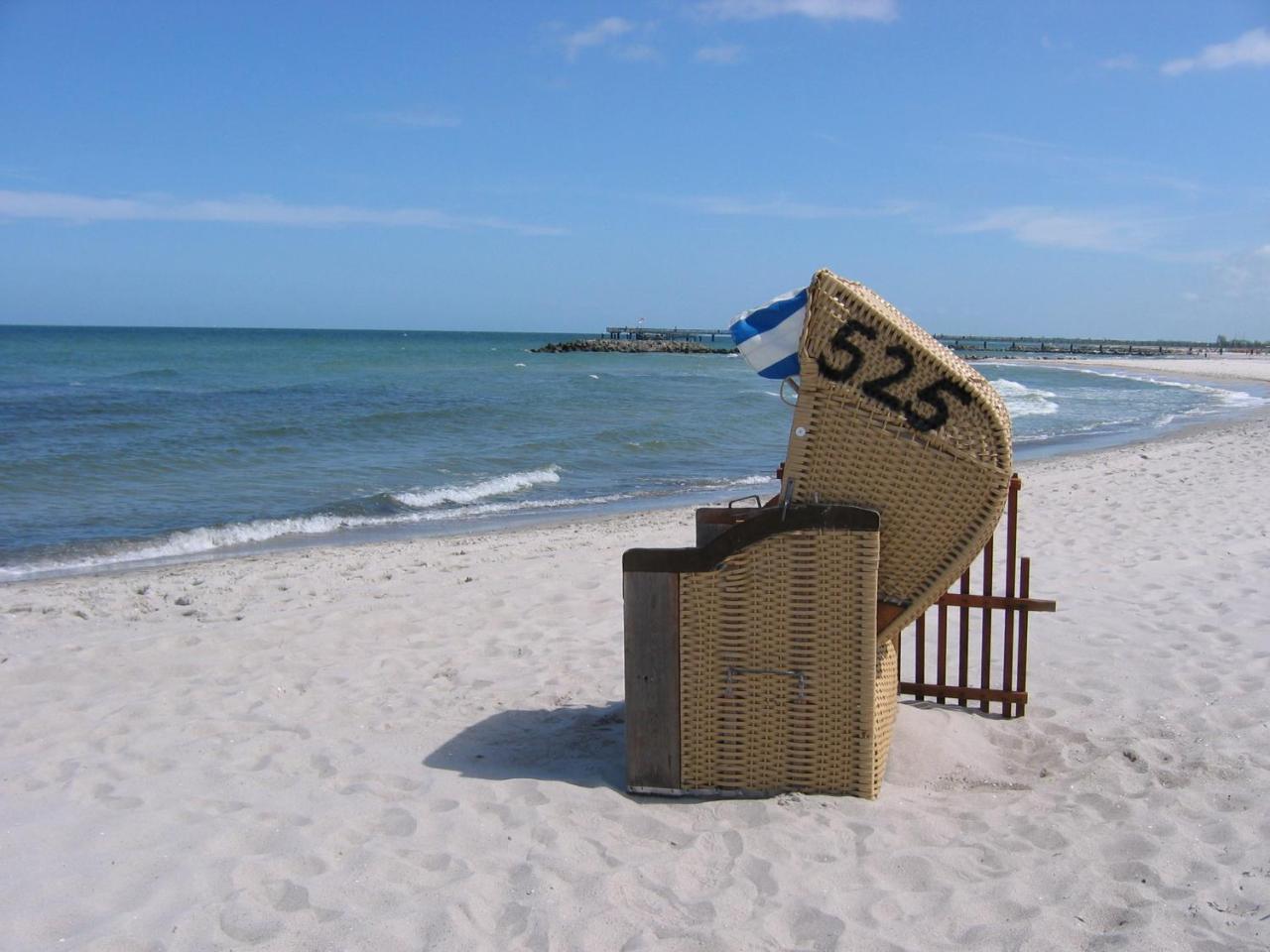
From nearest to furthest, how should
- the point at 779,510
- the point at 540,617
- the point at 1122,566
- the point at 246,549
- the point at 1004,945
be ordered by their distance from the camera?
the point at 1004,945 → the point at 779,510 → the point at 540,617 → the point at 1122,566 → the point at 246,549

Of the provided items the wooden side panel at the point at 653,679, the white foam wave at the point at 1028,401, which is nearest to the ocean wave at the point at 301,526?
the wooden side panel at the point at 653,679

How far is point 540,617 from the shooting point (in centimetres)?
652

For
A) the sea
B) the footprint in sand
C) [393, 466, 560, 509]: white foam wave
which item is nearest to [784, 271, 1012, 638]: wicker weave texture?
the sea

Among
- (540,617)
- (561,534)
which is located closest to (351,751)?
(540,617)

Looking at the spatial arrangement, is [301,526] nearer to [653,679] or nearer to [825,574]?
[653,679]

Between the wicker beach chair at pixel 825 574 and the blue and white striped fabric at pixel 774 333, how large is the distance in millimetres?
52

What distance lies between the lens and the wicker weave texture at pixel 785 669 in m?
3.57

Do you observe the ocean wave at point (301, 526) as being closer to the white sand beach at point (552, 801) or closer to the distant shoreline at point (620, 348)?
the white sand beach at point (552, 801)

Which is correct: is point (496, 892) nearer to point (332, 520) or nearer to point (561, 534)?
point (561, 534)

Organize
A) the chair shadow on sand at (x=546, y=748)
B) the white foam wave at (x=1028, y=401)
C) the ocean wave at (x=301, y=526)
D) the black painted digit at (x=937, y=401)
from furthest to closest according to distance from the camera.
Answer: the white foam wave at (x=1028, y=401) < the ocean wave at (x=301, y=526) < the chair shadow on sand at (x=546, y=748) < the black painted digit at (x=937, y=401)

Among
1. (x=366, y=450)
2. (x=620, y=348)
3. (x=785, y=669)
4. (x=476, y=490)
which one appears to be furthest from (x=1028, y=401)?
(x=620, y=348)

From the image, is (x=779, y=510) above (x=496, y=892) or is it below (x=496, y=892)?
above

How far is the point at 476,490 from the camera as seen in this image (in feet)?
46.9

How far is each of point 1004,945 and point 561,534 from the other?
7999 millimetres
